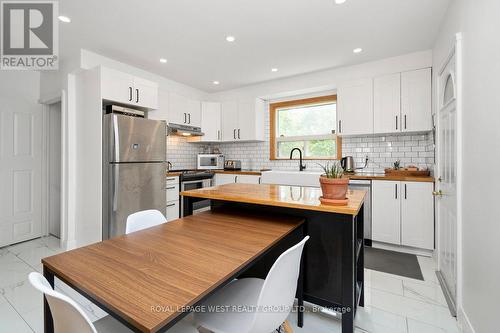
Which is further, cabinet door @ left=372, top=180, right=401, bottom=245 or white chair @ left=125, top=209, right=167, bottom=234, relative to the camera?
cabinet door @ left=372, top=180, right=401, bottom=245

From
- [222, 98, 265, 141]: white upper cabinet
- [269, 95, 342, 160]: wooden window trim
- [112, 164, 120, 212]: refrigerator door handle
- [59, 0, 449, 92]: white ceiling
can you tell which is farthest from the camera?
[222, 98, 265, 141]: white upper cabinet

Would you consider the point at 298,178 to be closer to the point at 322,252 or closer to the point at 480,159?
the point at 322,252

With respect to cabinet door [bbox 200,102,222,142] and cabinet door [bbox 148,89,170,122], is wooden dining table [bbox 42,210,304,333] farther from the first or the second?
cabinet door [bbox 200,102,222,142]

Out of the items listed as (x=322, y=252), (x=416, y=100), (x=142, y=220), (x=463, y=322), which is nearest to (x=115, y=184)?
(x=142, y=220)

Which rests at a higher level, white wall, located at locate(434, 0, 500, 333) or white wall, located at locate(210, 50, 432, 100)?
white wall, located at locate(210, 50, 432, 100)

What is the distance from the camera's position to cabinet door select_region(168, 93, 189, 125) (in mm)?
4043

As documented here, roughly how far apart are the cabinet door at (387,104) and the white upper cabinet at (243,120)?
1969mm

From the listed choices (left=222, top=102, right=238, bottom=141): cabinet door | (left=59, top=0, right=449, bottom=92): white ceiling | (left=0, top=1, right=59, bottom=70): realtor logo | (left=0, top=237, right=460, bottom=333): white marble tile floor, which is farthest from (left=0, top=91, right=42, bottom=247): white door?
(left=222, top=102, right=238, bottom=141): cabinet door

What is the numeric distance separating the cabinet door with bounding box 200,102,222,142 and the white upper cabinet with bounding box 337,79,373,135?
233 centimetres

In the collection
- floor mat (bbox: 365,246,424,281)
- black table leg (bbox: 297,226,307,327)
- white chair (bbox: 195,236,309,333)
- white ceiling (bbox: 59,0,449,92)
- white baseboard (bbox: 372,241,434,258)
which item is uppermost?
white ceiling (bbox: 59,0,449,92)

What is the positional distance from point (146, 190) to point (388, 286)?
297 cm

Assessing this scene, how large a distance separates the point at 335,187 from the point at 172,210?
2.91m

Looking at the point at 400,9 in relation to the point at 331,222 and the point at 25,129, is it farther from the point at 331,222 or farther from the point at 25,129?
the point at 25,129

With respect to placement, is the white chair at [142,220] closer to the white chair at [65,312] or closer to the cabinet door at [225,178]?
the white chair at [65,312]
